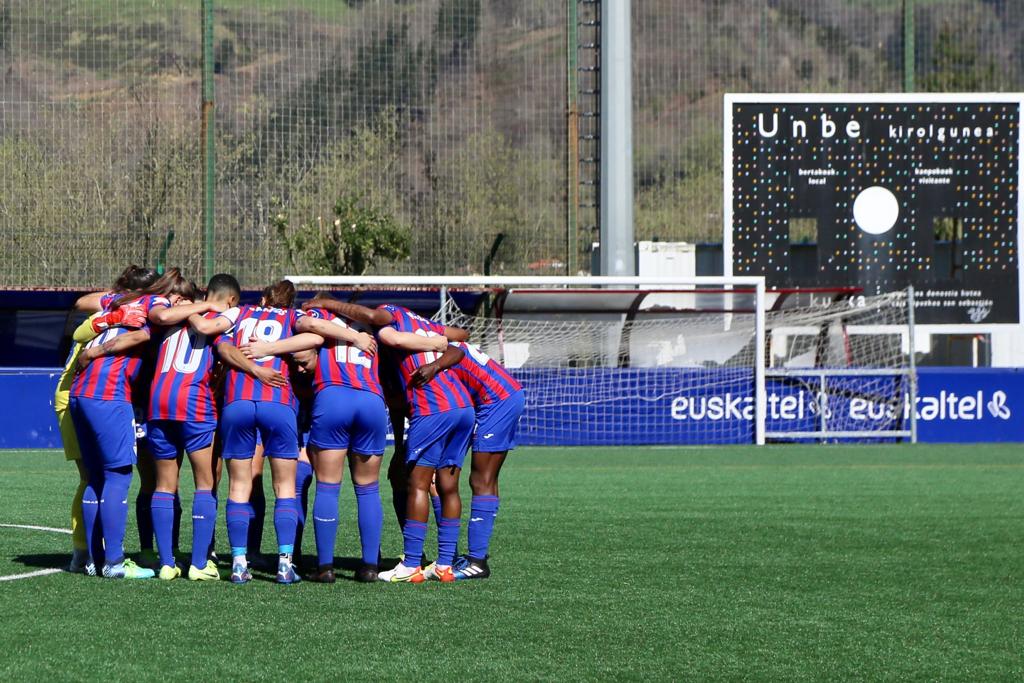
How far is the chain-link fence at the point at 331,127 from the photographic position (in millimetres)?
22969

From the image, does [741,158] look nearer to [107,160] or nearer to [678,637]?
[107,160]

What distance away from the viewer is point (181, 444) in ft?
25.9

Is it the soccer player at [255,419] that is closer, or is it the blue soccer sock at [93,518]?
the soccer player at [255,419]

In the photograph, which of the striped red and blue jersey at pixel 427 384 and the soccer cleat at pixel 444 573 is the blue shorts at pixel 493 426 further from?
the soccer cleat at pixel 444 573

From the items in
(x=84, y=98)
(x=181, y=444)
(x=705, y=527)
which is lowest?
(x=705, y=527)

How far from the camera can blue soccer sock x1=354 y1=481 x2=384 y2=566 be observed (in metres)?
7.86

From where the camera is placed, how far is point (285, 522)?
7.82 m

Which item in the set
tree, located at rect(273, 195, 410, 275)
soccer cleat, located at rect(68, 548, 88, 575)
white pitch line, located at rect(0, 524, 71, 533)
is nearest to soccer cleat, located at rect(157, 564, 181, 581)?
soccer cleat, located at rect(68, 548, 88, 575)

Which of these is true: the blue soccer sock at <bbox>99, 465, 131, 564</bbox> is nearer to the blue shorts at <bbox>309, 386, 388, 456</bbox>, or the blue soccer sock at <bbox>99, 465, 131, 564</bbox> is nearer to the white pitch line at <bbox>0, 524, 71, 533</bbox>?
the blue shorts at <bbox>309, 386, 388, 456</bbox>

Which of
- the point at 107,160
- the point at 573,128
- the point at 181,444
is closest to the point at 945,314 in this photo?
the point at 573,128

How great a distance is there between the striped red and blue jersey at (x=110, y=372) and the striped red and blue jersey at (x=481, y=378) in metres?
1.60

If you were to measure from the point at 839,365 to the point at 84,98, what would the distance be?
40.8ft

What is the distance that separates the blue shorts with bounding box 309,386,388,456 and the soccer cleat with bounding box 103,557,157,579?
116 cm

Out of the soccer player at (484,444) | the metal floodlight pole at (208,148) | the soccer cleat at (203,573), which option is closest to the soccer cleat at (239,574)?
the soccer cleat at (203,573)
